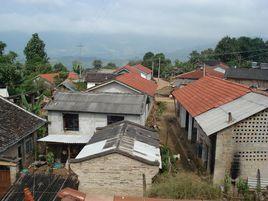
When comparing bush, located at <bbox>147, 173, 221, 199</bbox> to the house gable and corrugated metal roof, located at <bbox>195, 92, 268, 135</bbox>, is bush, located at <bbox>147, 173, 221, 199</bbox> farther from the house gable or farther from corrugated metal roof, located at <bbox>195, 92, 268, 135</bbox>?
the house gable

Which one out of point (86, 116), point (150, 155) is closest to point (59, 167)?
point (86, 116)

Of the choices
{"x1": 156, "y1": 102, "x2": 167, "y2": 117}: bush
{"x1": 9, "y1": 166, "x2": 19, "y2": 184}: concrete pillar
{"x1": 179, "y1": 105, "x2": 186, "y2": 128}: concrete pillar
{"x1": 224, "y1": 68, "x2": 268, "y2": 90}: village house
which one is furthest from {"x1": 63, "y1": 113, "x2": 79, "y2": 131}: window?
{"x1": 224, "y1": 68, "x2": 268, "y2": 90}: village house

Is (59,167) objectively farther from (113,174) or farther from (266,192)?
(266,192)

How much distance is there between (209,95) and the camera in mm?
20281

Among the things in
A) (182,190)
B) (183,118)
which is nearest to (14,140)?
(182,190)

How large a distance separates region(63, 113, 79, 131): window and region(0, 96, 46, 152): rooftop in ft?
6.02

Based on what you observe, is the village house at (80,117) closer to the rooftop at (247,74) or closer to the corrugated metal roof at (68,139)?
the corrugated metal roof at (68,139)

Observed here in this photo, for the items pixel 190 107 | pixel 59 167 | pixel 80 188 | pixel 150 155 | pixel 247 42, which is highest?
pixel 247 42

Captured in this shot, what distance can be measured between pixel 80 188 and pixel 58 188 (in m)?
0.96

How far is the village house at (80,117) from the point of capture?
20.9 m

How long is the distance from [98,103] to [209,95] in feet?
25.2

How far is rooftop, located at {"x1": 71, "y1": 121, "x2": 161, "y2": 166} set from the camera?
500 inches

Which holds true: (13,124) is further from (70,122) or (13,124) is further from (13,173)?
(70,122)

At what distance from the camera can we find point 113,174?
12758 mm
